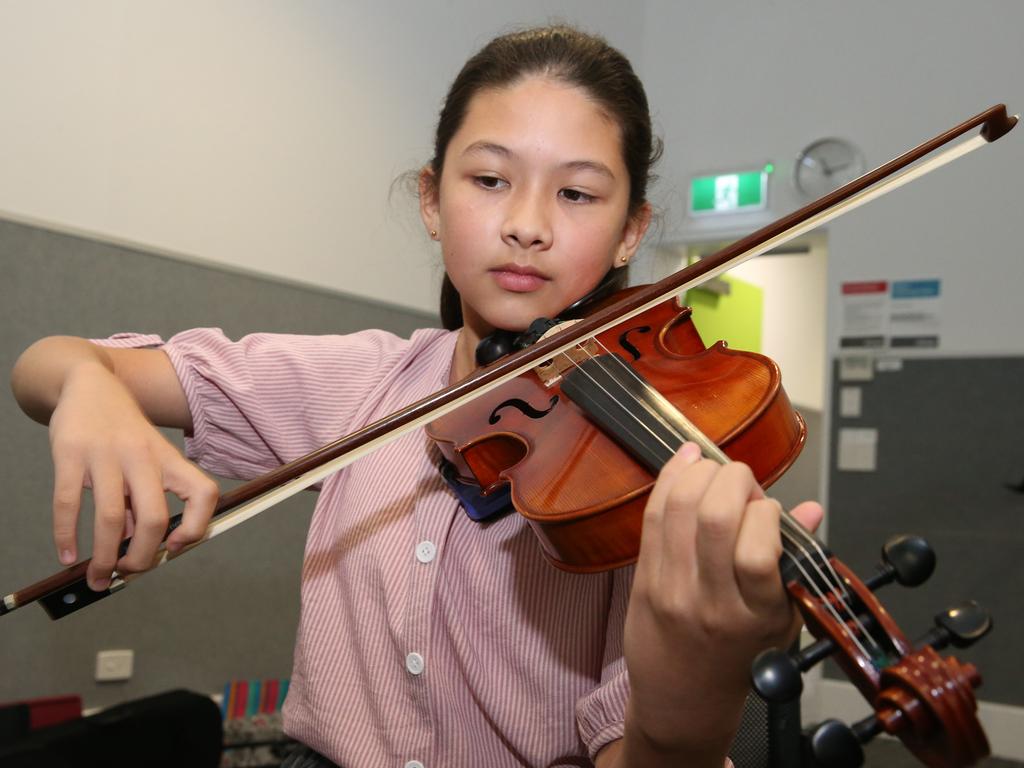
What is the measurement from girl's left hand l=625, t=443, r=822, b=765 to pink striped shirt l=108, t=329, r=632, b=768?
0.34ft

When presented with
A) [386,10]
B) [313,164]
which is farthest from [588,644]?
[386,10]

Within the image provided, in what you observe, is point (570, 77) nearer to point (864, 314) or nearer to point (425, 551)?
point (425, 551)

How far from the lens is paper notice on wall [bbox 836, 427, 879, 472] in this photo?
145 inches

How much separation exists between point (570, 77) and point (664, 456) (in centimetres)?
50

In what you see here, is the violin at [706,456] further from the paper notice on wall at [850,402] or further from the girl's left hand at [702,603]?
the paper notice on wall at [850,402]

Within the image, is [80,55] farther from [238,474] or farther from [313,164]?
[238,474]

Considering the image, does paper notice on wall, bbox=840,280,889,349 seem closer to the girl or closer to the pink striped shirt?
the girl

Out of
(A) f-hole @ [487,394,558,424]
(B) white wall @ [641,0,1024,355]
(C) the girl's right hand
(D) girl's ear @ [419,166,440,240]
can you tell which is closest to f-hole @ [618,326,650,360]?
(A) f-hole @ [487,394,558,424]

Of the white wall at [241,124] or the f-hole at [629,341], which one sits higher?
the white wall at [241,124]

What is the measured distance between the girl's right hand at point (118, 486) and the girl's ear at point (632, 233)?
0.56 metres

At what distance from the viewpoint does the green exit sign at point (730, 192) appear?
3.96 meters

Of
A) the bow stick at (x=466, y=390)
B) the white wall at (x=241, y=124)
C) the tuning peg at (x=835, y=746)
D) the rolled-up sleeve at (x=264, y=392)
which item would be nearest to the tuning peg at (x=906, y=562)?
the tuning peg at (x=835, y=746)

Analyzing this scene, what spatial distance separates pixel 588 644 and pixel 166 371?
1.80 feet

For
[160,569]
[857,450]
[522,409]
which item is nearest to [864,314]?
[857,450]
